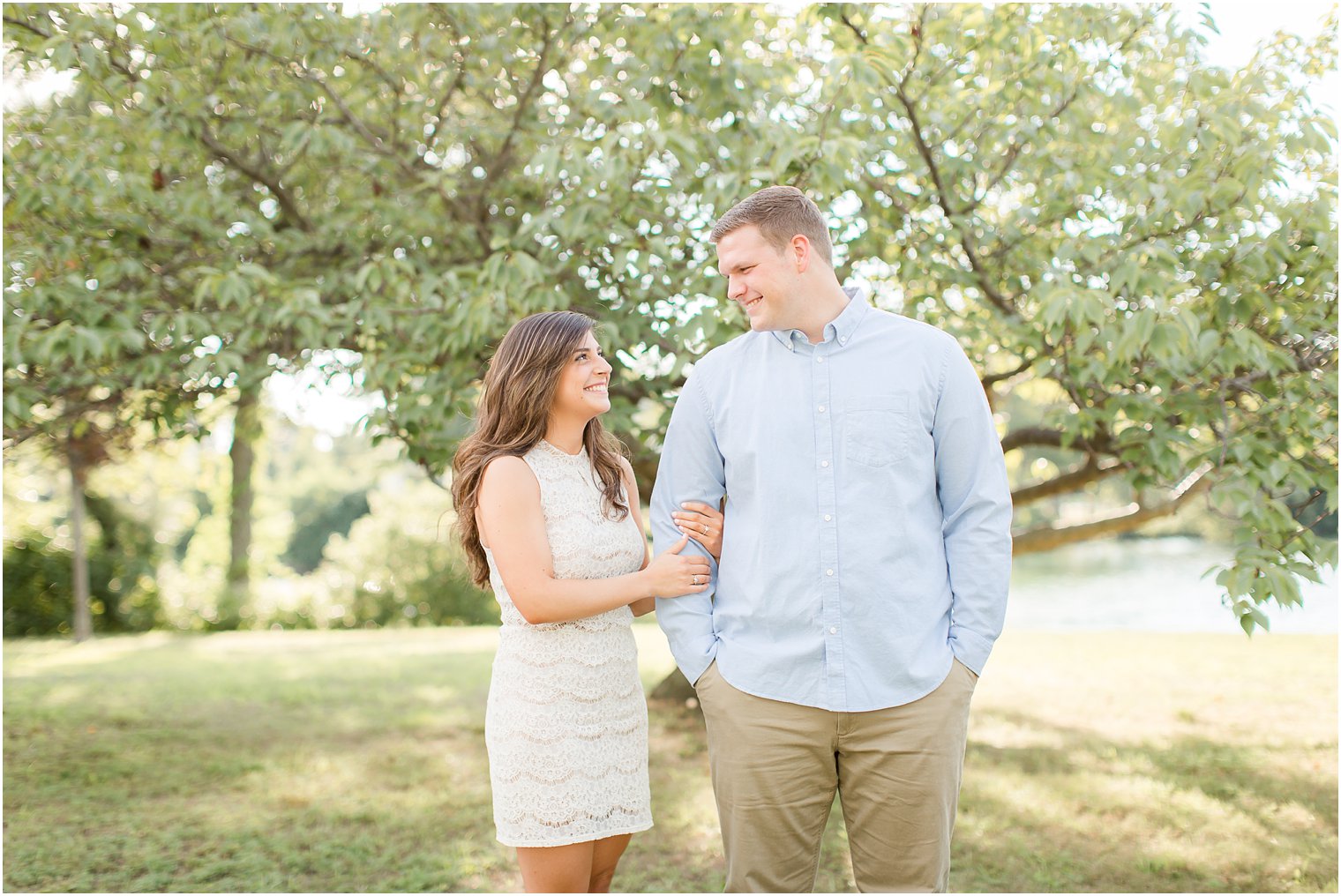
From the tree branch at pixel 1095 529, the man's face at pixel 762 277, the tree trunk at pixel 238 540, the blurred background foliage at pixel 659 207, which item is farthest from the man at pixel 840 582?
the tree trunk at pixel 238 540

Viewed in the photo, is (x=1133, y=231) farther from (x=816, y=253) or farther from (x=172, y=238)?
(x=172, y=238)

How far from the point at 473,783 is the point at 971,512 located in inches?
144

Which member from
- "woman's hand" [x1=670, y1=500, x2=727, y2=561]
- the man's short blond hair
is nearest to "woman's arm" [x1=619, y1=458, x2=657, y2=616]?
"woman's hand" [x1=670, y1=500, x2=727, y2=561]

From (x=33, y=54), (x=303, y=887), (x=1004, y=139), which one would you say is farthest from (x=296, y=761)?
(x=1004, y=139)

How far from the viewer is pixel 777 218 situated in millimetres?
2398

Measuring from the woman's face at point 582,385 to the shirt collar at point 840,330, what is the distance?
0.44 metres

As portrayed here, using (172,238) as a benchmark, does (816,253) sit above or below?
below

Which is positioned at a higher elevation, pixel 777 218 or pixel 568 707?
pixel 777 218

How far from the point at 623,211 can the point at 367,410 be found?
131cm

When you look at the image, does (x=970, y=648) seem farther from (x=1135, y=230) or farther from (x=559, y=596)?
(x=1135, y=230)

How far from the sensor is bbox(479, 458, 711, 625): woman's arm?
2.34 meters

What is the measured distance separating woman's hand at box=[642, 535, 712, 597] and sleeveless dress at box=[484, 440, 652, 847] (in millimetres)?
124

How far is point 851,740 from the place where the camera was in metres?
2.32

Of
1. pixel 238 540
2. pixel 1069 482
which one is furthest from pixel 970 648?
pixel 238 540
